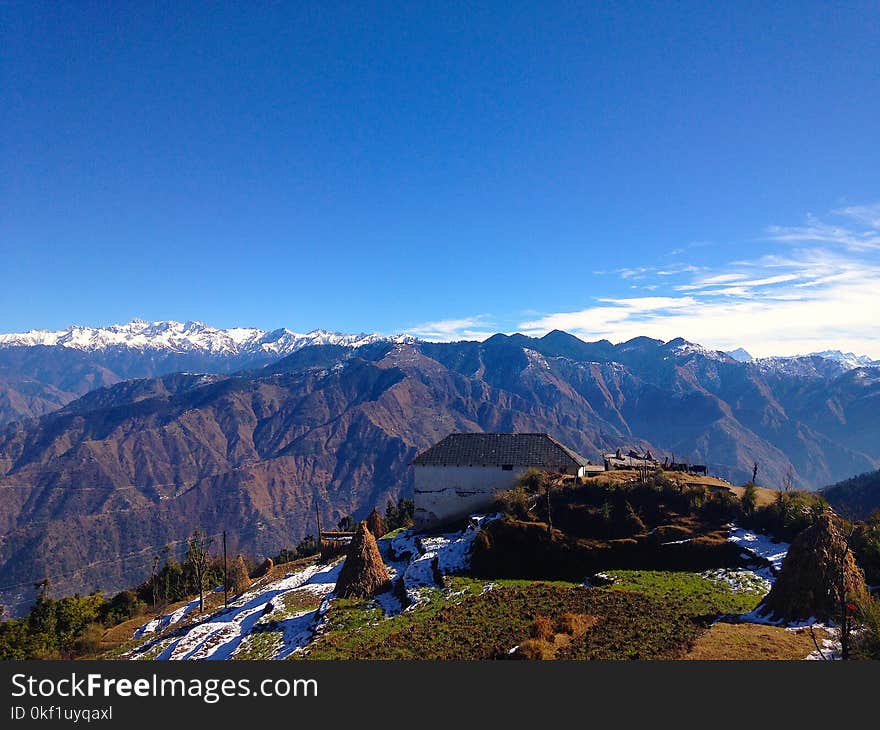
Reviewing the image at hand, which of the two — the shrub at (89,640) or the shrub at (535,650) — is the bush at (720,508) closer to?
the shrub at (535,650)

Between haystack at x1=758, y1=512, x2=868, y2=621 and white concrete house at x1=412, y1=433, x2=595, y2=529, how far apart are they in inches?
883

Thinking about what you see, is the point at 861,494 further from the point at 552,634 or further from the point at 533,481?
the point at 552,634

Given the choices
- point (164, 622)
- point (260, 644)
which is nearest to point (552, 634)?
point (260, 644)

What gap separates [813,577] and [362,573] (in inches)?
1004

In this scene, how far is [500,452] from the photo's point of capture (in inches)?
1869

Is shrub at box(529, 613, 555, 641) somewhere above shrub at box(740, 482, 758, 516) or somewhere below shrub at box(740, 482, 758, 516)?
below

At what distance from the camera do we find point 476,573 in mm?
34031

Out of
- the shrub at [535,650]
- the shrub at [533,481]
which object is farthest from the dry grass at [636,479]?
the shrub at [535,650]

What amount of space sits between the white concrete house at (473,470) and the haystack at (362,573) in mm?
11785

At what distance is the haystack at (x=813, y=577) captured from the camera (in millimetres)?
22203

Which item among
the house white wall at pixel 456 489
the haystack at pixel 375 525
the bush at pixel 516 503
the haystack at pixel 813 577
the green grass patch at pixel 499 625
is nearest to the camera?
the green grass patch at pixel 499 625

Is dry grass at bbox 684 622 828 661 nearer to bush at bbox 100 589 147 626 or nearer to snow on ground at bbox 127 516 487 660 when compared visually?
snow on ground at bbox 127 516 487 660

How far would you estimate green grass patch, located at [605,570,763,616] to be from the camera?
25375 mm

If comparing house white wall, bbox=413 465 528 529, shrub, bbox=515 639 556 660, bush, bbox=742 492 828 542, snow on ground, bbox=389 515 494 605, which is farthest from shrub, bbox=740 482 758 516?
shrub, bbox=515 639 556 660
